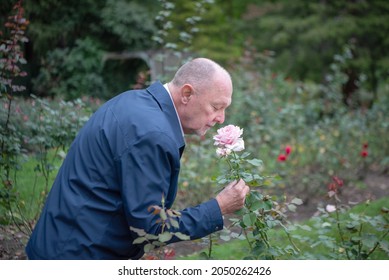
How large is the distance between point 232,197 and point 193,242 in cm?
157

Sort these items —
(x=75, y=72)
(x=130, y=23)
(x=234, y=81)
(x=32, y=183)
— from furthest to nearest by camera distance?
1. (x=130, y=23)
2. (x=75, y=72)
3. (x=234, y=81)
4. (x=32, y=183)

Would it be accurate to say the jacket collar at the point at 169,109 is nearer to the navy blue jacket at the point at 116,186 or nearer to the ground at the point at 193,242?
the navy blue jacket at the point at 116,186

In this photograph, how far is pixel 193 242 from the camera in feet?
12.4

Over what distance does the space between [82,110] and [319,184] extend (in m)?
3.15

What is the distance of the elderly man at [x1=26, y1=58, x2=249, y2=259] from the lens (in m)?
2.07

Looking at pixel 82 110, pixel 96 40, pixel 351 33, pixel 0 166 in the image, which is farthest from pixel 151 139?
pixel 351 33

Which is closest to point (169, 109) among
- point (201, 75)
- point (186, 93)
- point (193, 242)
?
point (186, 93)

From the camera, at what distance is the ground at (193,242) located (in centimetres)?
328

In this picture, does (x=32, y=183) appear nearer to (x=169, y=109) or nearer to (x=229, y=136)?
(x=169, y=109)

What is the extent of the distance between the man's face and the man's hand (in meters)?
0.32

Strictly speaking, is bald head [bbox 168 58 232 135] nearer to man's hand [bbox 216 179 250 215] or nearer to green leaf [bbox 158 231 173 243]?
man's hand [bbox 216 179 250 215]

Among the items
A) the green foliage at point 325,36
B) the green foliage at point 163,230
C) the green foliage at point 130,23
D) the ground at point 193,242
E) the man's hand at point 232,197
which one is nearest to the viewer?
the green foliage at point 163,230

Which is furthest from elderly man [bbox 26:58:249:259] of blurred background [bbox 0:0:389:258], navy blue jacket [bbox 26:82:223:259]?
blurred background [bbox 0:0:389:258]

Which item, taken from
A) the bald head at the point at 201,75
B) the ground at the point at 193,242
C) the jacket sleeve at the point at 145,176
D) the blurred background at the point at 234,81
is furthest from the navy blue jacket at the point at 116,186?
the blurred background at the point at 234,81
